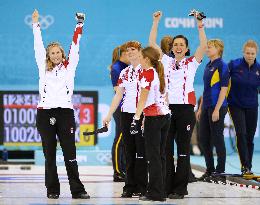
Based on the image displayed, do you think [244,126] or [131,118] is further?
[244,126]

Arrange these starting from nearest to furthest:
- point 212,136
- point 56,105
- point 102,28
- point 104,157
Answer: point 56,105
point 212,136
point 104,157
point 102,28

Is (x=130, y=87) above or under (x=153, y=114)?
above

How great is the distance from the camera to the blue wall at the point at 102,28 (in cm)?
1220

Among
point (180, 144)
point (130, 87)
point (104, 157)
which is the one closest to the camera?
point (130, 87)

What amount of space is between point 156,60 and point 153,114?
1.49 feet

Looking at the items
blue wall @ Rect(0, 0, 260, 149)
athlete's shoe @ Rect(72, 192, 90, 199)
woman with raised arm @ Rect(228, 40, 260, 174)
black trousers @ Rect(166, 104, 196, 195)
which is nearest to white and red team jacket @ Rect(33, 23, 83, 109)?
athlete's shoe @ Rect(72, 192, 90, 199)

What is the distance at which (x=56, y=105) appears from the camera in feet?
22.5

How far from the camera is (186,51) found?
712cm

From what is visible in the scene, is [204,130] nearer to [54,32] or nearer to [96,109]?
[96,109]

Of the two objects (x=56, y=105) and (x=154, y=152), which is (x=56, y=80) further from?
(x=154, y=152)

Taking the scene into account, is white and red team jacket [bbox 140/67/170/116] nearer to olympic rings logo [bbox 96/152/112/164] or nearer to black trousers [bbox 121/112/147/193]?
black trousers [bbox 121/112/147/193]

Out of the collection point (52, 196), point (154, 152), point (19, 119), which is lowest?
point (52, 196)

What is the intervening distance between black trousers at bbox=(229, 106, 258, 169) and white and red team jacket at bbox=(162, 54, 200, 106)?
175 cm

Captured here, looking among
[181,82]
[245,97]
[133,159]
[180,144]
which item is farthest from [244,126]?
[133,159]
